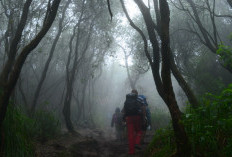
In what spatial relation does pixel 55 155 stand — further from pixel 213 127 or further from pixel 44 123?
pixel 213 127

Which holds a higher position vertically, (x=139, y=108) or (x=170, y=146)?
(x=139, y=108)

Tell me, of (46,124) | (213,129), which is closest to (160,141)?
(213,129)

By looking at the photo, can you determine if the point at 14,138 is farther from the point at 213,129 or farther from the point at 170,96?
the point at 213,129

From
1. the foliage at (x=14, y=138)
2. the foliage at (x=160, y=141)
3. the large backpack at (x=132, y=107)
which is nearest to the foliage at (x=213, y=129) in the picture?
the foliage at (x=160, y=141)

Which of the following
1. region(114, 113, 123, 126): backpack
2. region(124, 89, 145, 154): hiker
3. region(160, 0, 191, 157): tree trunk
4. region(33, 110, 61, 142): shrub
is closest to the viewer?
region(160, 0, 191, 157): tree trunk

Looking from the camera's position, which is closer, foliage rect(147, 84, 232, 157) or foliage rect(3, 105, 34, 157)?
foliage rect(147, 84, 232, 157)

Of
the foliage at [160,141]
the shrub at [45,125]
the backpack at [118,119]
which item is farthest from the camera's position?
the backpack at [118,119]

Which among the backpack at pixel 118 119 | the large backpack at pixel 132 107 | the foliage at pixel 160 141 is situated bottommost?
the foliage at pixel 160 141

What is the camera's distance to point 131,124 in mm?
6660

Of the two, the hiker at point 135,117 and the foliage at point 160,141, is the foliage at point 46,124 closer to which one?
the hiker at point 135,117

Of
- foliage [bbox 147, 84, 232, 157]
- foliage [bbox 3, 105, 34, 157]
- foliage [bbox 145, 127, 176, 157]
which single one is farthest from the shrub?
foliage [bbox 147, 84, 232, 157]

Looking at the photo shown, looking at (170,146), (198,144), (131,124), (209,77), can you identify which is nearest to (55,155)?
(131,124)

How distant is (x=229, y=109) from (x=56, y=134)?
22.7 ft

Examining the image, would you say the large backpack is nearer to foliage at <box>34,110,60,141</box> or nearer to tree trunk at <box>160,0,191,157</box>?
foliage at <box>34,110,60,141</box>
